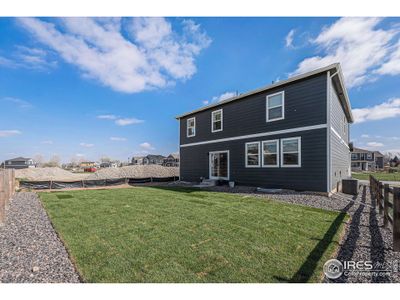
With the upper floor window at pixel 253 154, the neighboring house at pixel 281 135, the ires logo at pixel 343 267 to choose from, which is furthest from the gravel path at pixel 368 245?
the upper floor window at pixel 253 154

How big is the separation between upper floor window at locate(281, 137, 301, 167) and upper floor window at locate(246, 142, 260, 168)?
137 centimetres

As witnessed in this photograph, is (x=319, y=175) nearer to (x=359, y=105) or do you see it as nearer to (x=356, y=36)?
(x=356, y=36)

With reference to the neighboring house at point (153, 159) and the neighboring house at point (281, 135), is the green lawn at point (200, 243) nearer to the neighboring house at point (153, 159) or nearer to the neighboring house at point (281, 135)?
the neighboring house at point (281, 135)

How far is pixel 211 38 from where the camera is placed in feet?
21.6

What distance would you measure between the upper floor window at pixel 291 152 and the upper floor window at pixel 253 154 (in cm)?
137

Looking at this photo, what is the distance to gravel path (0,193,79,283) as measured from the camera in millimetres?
2535

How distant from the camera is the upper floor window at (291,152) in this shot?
8914mm

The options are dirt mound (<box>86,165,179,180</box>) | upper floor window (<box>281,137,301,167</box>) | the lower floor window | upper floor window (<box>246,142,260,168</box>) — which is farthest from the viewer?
dirt mound (<box>86,165,179,180</box>)

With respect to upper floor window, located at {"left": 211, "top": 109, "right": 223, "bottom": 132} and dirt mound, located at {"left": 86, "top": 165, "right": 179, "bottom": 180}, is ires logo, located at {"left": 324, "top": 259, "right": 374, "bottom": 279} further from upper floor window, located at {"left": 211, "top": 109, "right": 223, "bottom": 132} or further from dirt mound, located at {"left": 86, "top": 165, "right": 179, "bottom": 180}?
dirt mound, located at {"left": 86, "top": 165, "right": 179, "bottom": 180}

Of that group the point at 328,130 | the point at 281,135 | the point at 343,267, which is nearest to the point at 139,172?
the point at 281,135

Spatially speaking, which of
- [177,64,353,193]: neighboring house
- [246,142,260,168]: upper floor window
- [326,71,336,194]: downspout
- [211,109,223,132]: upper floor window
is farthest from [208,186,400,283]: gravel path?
[211,109,223,132]: upper floor window

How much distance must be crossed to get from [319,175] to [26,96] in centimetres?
1629

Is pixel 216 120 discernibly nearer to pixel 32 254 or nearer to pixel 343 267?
pixel 343 267
